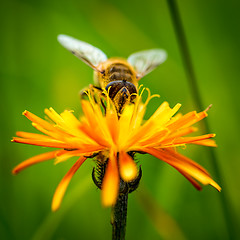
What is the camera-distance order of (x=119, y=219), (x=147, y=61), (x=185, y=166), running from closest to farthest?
(x=185, y=166), (x=119, y=219), (x=147, y=61)

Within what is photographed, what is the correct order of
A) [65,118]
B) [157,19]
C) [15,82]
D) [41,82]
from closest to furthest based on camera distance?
1. [65,118]
2. [15,82]
3. [41,82]
4. [157,19]

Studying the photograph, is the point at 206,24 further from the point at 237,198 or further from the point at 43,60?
the point at 237,198

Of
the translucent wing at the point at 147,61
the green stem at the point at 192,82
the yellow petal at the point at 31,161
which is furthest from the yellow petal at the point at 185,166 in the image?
the translucent wing at the point at 147,61

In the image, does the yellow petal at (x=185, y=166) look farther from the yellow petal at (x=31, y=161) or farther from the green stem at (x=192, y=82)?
the green stem at (x=192, y=82)

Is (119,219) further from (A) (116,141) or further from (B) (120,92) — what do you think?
(B) (120,92)

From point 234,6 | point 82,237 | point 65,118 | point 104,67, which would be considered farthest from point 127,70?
point 234,6

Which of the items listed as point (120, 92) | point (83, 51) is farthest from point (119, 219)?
point (83, 51)

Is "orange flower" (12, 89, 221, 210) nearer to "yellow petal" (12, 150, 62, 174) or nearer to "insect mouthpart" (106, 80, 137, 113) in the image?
"yellow petal" (12, 150, 62, 174)
